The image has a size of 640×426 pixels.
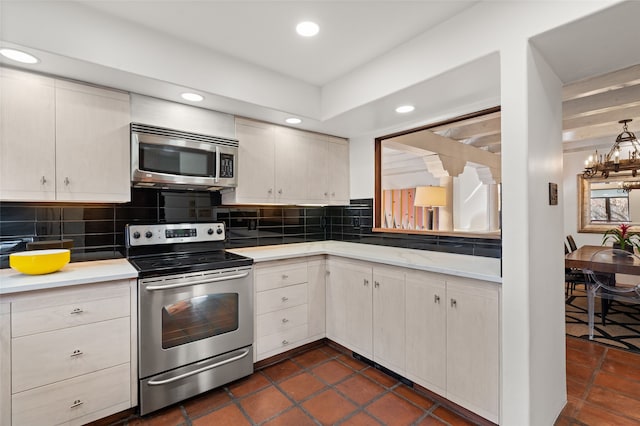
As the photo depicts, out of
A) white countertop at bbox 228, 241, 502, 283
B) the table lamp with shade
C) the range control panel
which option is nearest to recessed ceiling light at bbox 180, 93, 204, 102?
the range control panel

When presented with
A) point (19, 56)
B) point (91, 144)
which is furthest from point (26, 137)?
point (19, 56)

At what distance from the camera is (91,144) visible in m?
1.97

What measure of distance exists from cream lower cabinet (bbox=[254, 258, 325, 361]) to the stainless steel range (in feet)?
0.43

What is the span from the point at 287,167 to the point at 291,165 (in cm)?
5

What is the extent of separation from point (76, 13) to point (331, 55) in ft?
5.03

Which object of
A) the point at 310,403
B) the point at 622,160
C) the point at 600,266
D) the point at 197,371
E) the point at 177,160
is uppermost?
the point at 622,160

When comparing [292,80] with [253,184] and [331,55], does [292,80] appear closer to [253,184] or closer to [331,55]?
[331,55]

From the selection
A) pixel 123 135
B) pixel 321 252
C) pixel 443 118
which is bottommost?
pixel 321 252

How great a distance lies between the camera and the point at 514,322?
1.53m

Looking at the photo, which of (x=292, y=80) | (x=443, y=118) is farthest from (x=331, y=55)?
(x=443, y=118)

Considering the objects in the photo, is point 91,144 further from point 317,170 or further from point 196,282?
point 317,170

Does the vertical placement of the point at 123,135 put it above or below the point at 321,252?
above

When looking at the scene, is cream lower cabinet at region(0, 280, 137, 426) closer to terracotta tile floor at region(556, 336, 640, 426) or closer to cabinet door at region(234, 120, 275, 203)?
cabinet door at region(234, 120, 275, 203)

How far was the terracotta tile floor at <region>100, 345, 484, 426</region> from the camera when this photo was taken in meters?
1.85
